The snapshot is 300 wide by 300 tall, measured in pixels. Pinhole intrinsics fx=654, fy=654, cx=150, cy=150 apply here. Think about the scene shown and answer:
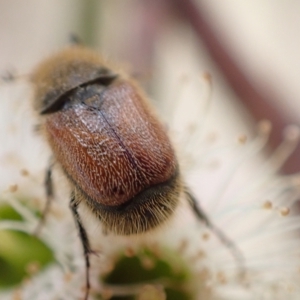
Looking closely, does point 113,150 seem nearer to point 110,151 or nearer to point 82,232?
point 110,151

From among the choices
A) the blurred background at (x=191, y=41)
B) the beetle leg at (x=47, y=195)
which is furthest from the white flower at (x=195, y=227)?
the blurred background at (x=191, y=41)

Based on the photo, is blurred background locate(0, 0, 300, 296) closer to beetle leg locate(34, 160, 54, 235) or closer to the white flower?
the white flower

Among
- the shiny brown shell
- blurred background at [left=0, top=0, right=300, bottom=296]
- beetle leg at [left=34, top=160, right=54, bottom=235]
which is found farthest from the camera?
blurred background at [left=0, top=0, right=300, bottom=296]

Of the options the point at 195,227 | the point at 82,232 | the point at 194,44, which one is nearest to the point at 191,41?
the point at 194,44

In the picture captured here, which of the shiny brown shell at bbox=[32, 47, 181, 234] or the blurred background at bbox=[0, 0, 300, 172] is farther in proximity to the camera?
the blurred background at bbox=[0, 0, 300, 172]

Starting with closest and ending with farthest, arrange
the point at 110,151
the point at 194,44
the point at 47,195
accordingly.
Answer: the point at 110,151
the point at 47,195
the point at 194,44

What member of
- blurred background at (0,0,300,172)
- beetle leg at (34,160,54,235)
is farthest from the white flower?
blurred background at (0,0,300,172)

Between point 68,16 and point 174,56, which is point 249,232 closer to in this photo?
point 174,56

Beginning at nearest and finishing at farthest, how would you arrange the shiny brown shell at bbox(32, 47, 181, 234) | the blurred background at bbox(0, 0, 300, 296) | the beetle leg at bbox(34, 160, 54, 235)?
the shiny brown shell at bbox(32, 47, 181, 234) < the beetle leg at bbox(34, 160, 54, 235) < the blurred background at bbox(0, 0, 300, 296)
